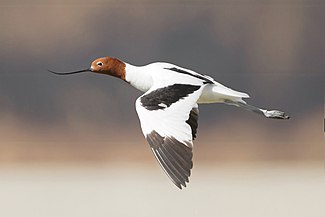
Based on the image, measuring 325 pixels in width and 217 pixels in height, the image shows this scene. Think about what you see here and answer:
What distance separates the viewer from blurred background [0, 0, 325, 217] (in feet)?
21.9

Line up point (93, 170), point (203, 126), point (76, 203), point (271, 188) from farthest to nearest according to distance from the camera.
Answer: point (203, 126) → point (93, 170) → point (271, 188) → point (76, 203)

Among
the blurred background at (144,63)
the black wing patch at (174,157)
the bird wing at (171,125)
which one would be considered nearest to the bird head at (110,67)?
the bird wing at (171,125)

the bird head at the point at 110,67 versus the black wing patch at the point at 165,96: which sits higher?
the black wing patch at the point at 165,96

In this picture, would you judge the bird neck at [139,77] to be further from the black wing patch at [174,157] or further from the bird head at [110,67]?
the black wing patch at [174,157]

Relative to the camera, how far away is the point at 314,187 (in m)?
5.52

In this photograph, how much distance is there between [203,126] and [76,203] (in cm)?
193

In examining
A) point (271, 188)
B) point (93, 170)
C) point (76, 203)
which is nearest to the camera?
point (76, 203)

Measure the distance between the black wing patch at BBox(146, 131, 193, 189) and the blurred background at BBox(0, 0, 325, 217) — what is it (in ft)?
10.6

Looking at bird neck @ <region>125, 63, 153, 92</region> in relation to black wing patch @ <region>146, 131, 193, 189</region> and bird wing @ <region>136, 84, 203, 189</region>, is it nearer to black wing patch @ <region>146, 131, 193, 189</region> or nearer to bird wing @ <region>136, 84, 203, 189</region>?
bird wing @ <region>136, 84, 203, 189</region>

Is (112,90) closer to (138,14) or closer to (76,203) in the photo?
(138,14)

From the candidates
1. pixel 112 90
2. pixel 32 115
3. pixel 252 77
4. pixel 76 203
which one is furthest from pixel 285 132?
pixel 76 203

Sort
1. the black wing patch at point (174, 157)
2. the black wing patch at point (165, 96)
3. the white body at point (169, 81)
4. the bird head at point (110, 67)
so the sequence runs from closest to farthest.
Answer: the black wing patch at point (174, 157) < the black wing patch at point (165, 96) < the white body at point (169, 81) < the bird head at point (110, 67)

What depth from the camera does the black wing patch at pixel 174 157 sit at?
297 cm

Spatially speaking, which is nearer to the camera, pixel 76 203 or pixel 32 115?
pixel 76 203
